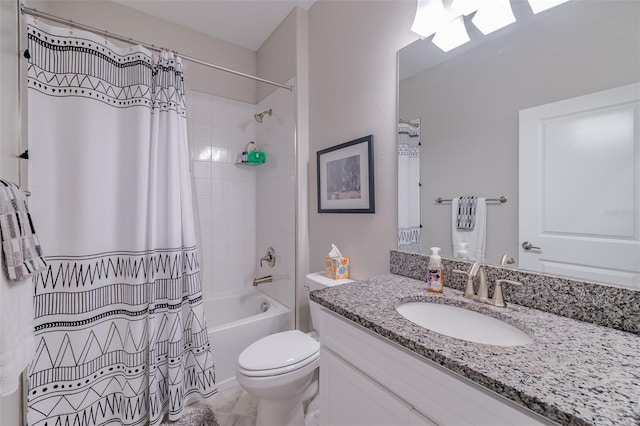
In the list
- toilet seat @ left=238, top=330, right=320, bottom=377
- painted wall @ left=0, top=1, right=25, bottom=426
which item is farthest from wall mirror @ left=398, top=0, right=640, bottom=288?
painted wall @ left=0, top=1, right=25, bottom=426

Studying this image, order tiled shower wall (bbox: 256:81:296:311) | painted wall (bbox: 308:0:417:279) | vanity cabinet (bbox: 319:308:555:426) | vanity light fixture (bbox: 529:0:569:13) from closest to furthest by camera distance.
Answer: vanity cabinet (bbox: 319:308:555:426) → vanity light fixture (bbox: 529:0:569:13) → painted wall (bbox: 308:0:417:279) → tiled shower wall (bbox: 256:81:296:311)

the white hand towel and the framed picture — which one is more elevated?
the framed picture

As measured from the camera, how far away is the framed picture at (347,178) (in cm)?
144

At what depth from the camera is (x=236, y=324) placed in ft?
5.92

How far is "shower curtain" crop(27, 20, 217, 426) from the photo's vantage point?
1.21 m

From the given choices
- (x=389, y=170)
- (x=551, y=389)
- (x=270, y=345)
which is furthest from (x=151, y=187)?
(x=551, y=389)

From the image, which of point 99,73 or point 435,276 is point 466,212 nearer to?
point 435,276

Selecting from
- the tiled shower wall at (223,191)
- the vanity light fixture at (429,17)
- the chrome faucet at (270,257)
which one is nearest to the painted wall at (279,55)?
the tiled shower wall at (223,191)

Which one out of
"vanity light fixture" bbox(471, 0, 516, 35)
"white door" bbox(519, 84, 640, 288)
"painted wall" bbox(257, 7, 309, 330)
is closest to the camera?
"white door" bbox(519, 84, 640, 288)

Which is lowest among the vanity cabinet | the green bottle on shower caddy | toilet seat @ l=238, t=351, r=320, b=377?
toilet seat @ l=238, t=351, r=320, b=377

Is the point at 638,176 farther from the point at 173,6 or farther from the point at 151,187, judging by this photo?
the point at 173,6

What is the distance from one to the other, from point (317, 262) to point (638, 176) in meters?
1.54

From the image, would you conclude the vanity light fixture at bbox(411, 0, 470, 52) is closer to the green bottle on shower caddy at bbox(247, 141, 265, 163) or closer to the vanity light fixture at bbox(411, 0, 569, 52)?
the vanity light fixture at bbox(411, 0, 569, 52)

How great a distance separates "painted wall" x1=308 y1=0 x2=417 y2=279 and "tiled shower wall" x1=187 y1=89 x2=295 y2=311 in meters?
0.28
